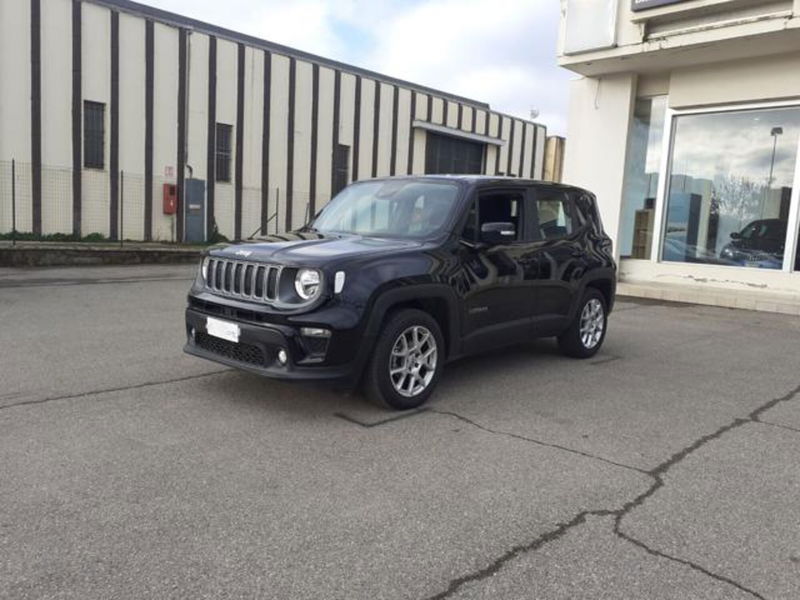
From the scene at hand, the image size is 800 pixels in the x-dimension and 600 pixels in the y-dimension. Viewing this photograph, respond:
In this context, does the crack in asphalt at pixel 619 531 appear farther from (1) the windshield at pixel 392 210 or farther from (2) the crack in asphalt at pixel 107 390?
(2) the crack in asphalt at pixel 107 390

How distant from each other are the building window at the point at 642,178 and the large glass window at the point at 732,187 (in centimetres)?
37

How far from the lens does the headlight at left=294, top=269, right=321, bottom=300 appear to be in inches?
190

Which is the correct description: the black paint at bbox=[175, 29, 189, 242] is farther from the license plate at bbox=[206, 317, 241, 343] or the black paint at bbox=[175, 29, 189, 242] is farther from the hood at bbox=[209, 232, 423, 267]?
the license plate at bbox=[206, 317, 241, 343]

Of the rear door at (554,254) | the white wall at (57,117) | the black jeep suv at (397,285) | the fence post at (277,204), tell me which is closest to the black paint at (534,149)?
the fence post at (277,204)

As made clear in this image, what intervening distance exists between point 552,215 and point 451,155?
22.6 m

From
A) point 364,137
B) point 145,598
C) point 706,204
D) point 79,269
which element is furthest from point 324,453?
point 364,137

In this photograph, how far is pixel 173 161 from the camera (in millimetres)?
20344

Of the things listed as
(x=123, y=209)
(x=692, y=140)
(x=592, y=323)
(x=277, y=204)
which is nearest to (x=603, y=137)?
(x=692, y=140)

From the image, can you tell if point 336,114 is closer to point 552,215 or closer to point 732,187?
point 732,187

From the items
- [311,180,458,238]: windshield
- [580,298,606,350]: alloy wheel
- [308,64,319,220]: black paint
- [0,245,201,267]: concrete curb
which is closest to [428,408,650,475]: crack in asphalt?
[311,180,458,238]: windshield

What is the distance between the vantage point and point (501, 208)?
633cm

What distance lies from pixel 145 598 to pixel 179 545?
16.7 inches

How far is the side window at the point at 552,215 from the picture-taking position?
22.2ft

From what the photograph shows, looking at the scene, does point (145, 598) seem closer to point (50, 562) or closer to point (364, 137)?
point (50, 562)
